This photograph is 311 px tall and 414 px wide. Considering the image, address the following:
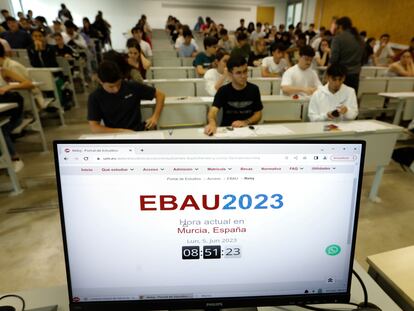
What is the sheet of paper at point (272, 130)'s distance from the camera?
1975mm

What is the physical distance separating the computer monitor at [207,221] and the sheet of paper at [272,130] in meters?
1.38

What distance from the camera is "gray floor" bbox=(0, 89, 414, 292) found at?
1794mm

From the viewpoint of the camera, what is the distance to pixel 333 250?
594mm

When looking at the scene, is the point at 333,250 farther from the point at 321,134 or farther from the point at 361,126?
the point at 361,126

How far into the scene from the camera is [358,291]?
73cm

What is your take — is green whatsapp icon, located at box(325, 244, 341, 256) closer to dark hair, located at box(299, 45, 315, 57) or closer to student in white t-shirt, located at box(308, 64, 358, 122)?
student in white t-shirt, located at box(308, 64, 358, 122)

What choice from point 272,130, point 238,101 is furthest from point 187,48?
point 272,130

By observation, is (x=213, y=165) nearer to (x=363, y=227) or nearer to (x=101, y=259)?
(x=101, y=259)

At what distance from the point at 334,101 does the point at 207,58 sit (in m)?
2.55

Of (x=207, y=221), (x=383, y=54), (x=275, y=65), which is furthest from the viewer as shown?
(x=383, y=54)

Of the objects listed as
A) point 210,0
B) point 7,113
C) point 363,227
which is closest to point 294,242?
point 363,227

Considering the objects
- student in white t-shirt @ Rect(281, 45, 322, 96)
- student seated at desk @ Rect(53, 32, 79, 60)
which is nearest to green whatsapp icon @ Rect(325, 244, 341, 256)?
student in white t-shirt @ Rect(281, 45, 322, 96)

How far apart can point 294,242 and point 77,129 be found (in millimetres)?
4404

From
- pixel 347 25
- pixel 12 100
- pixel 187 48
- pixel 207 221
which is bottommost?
pixel 12 100
